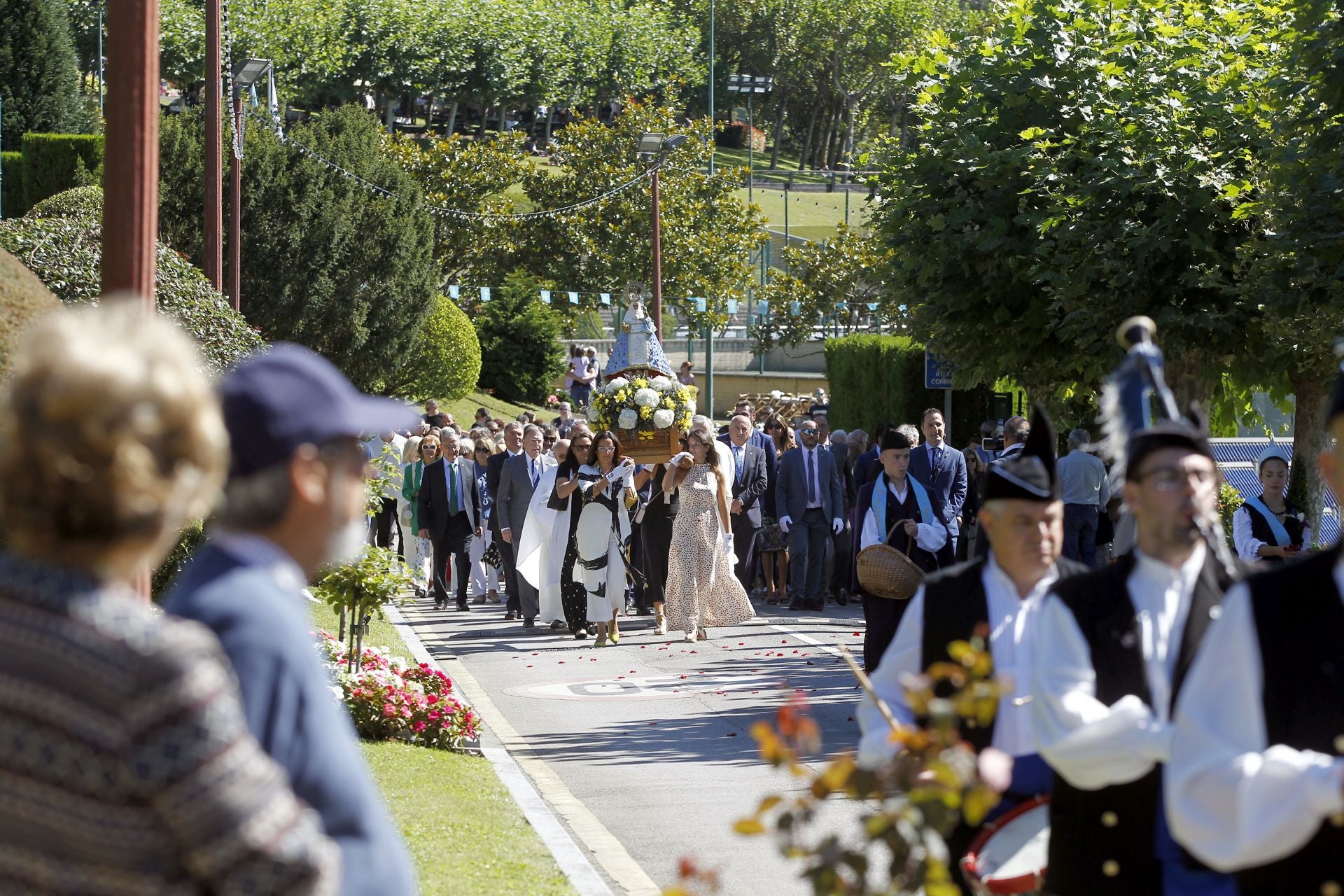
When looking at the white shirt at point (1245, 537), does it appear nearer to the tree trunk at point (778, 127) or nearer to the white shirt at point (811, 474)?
the white shirt at point (811, 474)

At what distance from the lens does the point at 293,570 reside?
2.75 metres

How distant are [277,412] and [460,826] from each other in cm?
588

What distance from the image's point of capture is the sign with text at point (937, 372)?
21.6 meters

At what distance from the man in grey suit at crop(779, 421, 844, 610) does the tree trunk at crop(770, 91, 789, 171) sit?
326 ft

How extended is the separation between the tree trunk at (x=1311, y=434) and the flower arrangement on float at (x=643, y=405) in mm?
6057

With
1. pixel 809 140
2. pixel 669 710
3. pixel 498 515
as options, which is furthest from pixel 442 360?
pixel 809 140

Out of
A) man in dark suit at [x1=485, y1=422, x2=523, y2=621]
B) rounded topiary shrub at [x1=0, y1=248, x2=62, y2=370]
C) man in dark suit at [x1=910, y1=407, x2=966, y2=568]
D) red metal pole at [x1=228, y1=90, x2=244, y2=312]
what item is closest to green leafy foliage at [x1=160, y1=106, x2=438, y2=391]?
red metal pole at [x1=228, y1=90, x2=244, y2=312]

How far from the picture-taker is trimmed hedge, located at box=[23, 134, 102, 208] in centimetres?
3650

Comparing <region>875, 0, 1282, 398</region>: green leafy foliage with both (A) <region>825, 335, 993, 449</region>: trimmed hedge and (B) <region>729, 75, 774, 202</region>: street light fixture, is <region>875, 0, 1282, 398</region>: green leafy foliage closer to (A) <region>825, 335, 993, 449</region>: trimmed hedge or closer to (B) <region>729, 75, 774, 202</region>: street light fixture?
(A) <region>825, 335, 993, 449</region>: trimmed hedge

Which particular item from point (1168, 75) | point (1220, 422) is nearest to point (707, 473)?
point (1168, 75)

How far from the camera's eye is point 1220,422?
950 inches

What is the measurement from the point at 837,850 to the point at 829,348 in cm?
2953

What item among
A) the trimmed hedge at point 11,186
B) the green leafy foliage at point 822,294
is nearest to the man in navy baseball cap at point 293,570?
the trimmed hedge at point 11,186

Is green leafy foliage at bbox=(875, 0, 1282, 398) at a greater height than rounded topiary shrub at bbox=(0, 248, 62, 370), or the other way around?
green leafy foliage at bbox=(875, 0, 1282, 398)
